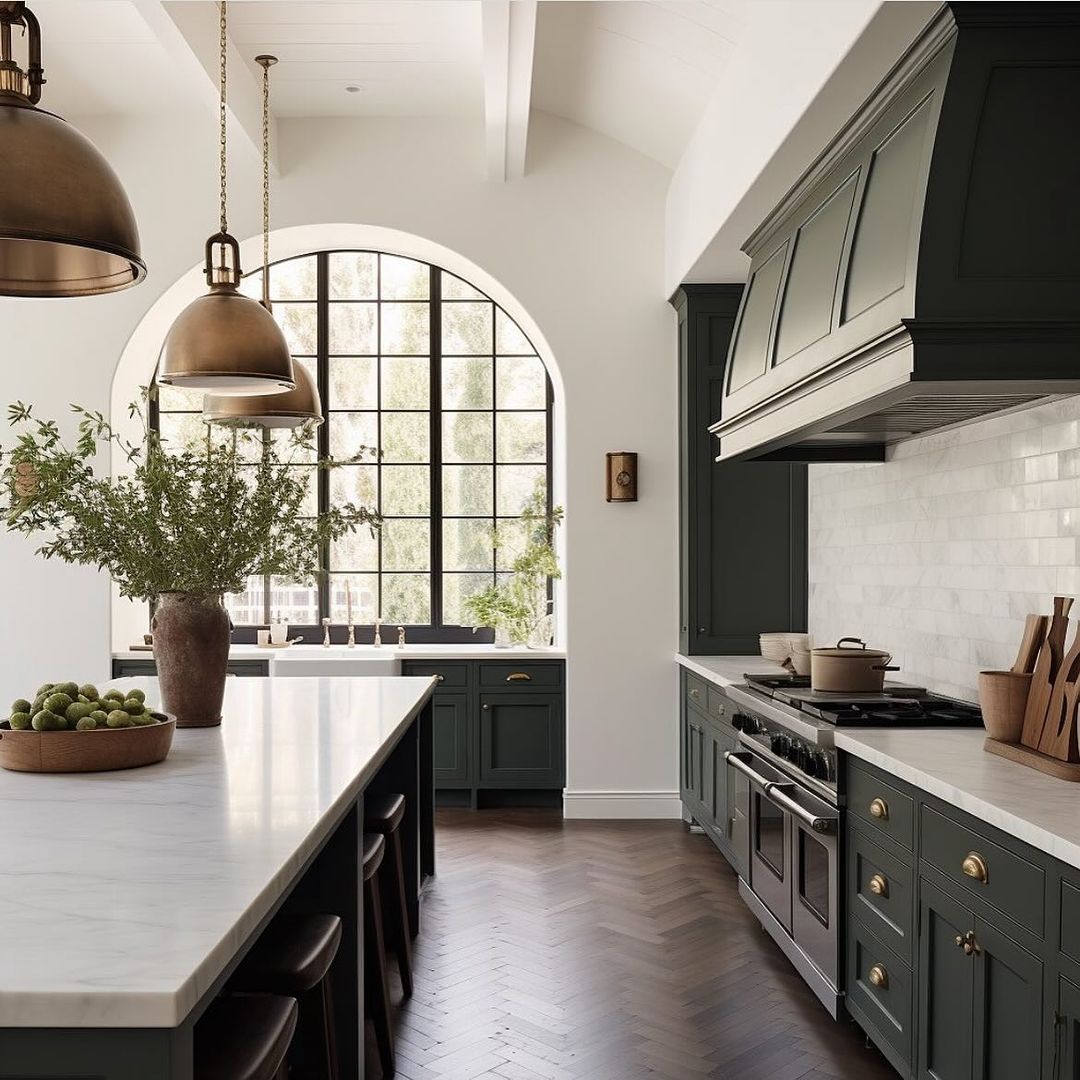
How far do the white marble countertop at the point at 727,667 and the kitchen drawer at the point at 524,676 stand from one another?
0.74 meters

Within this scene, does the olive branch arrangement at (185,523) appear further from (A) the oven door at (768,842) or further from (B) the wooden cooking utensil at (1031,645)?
(B) the wooden cooking utensil at (1031,645)

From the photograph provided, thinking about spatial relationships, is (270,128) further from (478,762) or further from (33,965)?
(33,965)

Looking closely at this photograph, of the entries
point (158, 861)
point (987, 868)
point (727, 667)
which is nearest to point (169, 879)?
point (158, 861)

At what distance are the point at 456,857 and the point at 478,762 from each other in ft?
3.36

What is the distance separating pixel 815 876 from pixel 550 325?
12.2ft

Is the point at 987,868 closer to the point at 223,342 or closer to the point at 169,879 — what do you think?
the point at 169,879

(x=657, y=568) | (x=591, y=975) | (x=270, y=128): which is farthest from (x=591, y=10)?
(x=591, y=975)

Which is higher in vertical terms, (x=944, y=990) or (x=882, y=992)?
(x=944, y=990)

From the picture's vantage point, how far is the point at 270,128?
20.7 feet

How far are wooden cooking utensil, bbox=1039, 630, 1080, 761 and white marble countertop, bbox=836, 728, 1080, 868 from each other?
0.08 meters

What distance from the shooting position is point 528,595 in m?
7.09

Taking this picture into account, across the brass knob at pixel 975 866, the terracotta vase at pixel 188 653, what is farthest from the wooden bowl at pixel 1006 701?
the terracotta vase at pixel 188 653

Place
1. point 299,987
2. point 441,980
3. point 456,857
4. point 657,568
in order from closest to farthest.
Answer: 1. point 299,987
2. point 441,980
3. point 456,857
4. point 657,568

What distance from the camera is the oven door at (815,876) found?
11.2ft
